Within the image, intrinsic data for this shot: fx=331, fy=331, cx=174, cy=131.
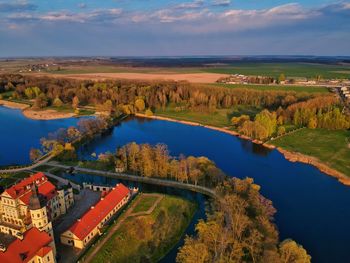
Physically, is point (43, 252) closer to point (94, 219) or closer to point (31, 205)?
point (31, 205)

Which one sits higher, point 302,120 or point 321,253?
point 302,120

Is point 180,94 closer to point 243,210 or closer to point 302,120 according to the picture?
point 302,120

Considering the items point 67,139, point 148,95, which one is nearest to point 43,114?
point 148,95

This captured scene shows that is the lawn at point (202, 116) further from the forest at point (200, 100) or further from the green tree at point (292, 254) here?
the green tree at point (292, 254)

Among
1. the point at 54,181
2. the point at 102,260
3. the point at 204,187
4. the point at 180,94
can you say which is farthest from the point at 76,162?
the point at 180,94

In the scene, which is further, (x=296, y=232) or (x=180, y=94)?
(x=180, y=94)

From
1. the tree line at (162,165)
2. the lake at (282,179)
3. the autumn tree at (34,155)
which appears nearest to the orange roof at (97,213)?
the tree line at (162,165)
